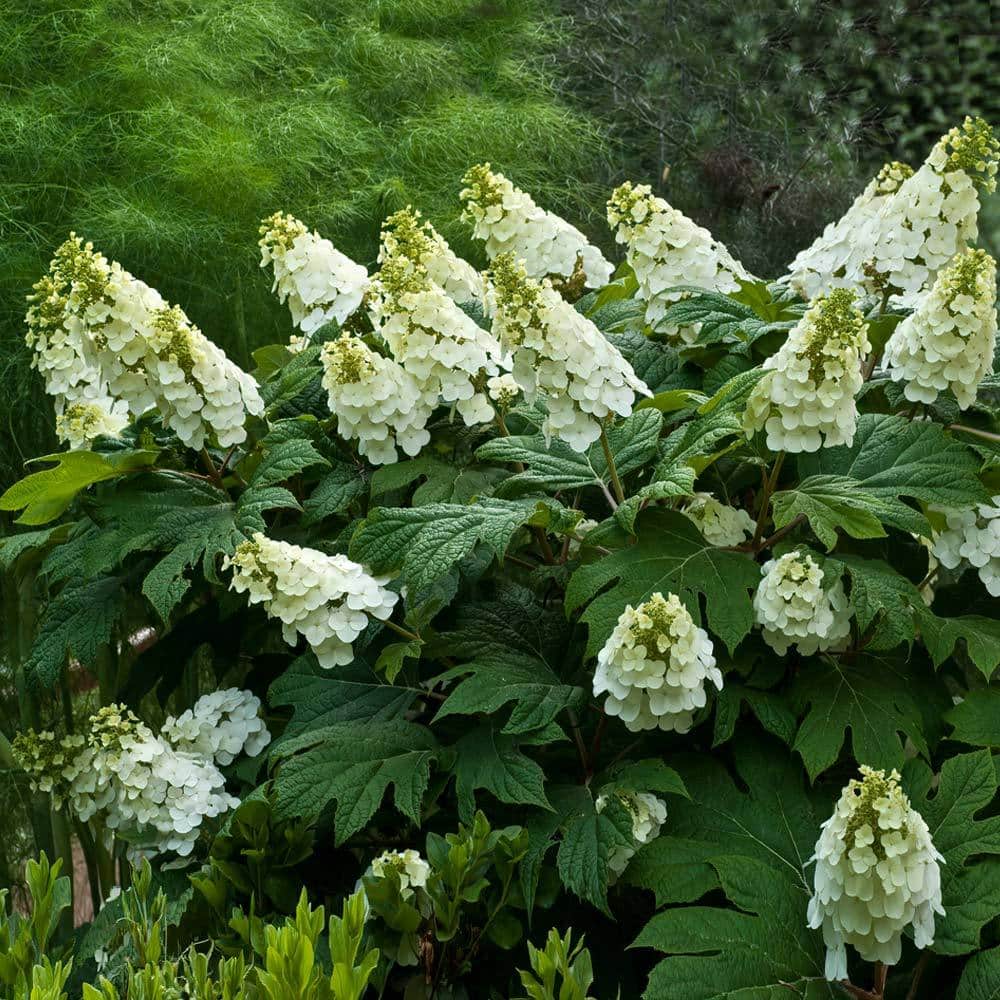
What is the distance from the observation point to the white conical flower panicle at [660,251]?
2.25 metres

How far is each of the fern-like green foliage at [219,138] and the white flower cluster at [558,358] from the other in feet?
5.40

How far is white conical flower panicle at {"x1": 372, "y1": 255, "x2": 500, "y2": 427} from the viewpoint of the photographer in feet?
6.16

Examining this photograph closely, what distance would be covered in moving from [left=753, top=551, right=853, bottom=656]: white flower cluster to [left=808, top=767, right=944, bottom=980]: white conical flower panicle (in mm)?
317

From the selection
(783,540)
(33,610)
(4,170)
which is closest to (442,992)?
(783,540)

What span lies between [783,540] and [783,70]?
20.4 ft

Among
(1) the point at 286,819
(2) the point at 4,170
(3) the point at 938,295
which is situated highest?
(3) the point at 938,295

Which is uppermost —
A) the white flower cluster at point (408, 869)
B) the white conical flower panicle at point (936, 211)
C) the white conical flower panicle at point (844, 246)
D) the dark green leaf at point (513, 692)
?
the white conical flower panicle at point (936, 211)

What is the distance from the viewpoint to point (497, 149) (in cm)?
416

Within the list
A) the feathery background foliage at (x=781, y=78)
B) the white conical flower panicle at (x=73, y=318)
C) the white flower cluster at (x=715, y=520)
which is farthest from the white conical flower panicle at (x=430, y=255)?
the feathery background foliage at (x=781, y=78)

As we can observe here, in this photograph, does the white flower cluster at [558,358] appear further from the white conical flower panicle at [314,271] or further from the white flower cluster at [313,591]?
the white conical flower panicle at [314,271]

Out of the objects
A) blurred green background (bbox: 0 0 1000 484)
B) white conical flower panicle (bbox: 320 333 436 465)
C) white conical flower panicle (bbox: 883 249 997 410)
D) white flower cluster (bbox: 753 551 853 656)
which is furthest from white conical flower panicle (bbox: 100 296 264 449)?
blurred green background (bbox: 0 0 1000 484)

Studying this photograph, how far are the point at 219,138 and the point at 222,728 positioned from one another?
1.93m

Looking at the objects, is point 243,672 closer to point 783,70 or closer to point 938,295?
point 938,295

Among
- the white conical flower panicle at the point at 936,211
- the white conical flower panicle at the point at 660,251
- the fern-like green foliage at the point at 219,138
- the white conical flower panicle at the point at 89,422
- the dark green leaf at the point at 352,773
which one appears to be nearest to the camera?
the dark green leaf at the point at 352,773
